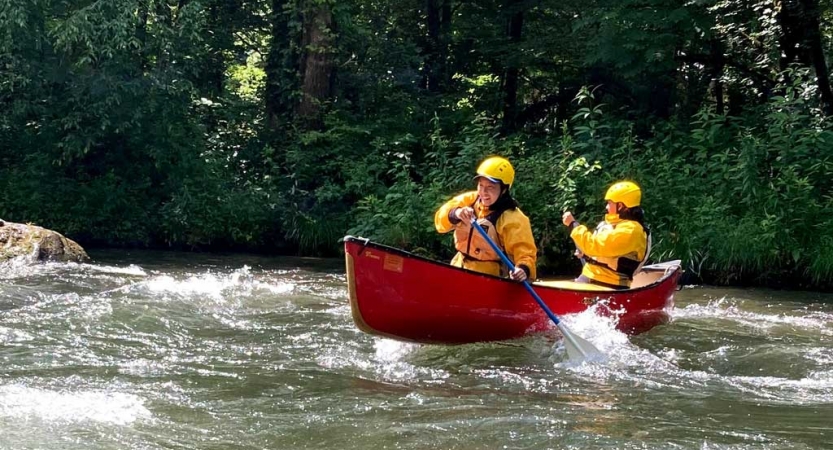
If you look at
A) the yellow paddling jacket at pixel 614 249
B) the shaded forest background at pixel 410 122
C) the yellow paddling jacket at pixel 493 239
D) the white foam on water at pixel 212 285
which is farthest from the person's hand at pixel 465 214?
the shaded forest background at pixel 410 122

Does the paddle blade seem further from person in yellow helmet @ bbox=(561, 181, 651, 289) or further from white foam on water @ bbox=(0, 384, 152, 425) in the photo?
white foam on water @ bbox=(0, 384, 152, 425)

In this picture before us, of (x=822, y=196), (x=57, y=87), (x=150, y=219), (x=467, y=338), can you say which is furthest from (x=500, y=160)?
(x=57, y=87)

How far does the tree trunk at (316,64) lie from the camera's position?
15.1 m

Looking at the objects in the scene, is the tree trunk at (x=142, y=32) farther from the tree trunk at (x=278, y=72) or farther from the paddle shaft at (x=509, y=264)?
the paddle shaft at (x=509, y=264)

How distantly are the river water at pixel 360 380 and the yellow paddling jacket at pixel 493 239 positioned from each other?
2.09 ft

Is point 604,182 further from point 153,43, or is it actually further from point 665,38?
point 153,43

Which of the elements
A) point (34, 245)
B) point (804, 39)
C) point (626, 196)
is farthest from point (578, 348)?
point (804, 39)

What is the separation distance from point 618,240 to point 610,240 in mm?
71

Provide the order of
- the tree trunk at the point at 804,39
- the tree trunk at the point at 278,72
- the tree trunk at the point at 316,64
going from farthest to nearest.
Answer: the tree trunk at the point at 278,72 < the tree trunk at the point at 316,64 < the tree trunk at the point at 804,39

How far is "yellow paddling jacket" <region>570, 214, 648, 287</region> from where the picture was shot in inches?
283

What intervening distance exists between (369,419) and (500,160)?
2666 mm

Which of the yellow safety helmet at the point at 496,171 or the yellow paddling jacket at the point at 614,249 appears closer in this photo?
the yellow safety helmet at the point at 496,171

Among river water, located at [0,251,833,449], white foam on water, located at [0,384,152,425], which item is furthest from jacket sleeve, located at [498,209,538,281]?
white foam on water, located at [0,384,152,425]

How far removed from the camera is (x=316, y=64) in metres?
15.5
